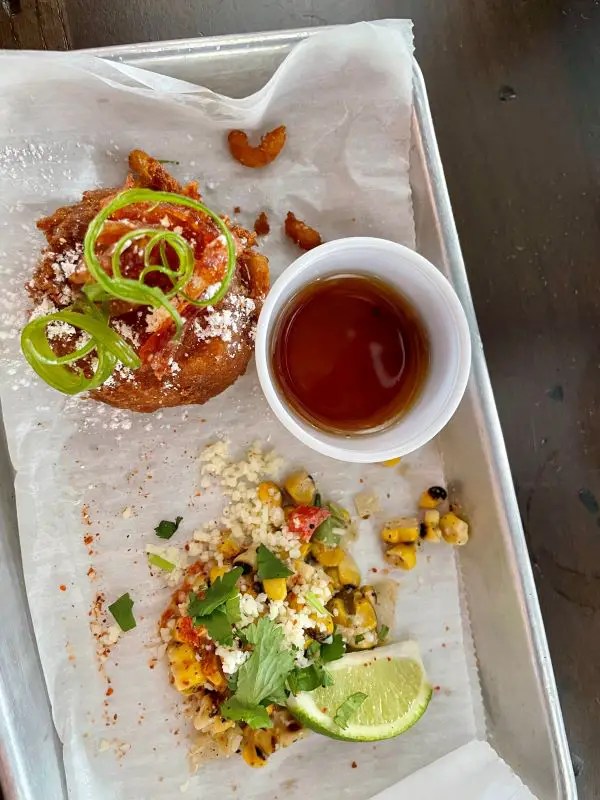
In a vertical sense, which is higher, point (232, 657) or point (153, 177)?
point (153, 177)

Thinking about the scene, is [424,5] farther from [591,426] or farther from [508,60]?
[591,426]

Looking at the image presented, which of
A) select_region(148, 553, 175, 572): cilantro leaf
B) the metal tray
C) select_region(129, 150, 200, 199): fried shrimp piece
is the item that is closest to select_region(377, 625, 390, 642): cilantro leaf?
the metal tray

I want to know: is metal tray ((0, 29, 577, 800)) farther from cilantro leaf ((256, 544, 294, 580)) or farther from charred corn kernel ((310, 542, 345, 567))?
cilantro leaf ((256, 544, 294, 580))

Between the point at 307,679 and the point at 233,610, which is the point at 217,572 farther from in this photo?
the point at 307,679

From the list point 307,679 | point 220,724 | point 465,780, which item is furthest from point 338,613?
point 465,780

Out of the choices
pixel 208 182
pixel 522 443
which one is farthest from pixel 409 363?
pixel 208 182

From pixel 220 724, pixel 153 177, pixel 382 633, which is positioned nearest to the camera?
pixel 153 177

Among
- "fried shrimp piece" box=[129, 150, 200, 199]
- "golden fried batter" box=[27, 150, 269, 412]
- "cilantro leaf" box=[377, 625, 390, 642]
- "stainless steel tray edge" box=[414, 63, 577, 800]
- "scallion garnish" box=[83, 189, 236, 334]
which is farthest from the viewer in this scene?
"cilantro leaf" box=[377, 625, 390, 642]
